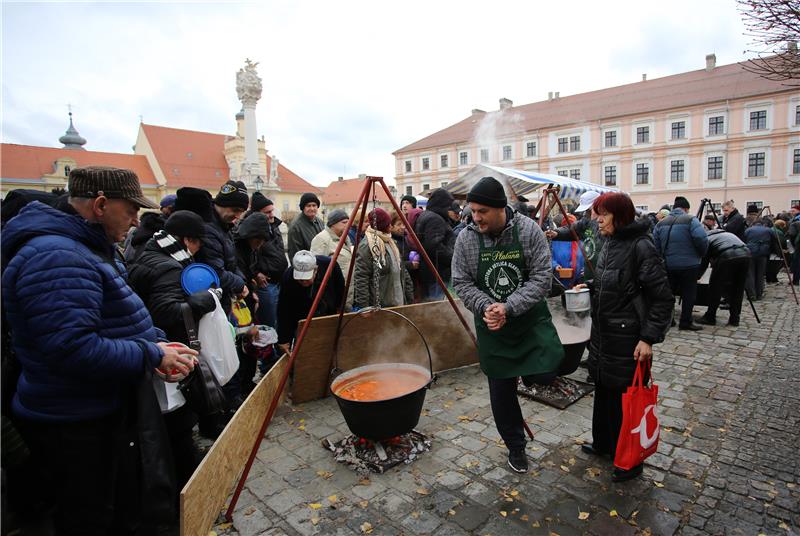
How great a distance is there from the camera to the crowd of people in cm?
193

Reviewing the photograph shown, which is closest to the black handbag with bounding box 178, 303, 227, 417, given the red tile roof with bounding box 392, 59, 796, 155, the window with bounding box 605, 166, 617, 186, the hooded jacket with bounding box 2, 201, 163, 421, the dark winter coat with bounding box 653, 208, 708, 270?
the hooded jacket with bounding box 2, 201, 163, 421

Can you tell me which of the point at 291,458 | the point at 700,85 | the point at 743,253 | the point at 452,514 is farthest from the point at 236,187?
the point at 700,85

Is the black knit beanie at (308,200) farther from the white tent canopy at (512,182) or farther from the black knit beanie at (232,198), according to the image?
the white tent canopy at (512,182)

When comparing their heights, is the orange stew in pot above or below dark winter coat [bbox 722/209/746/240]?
below

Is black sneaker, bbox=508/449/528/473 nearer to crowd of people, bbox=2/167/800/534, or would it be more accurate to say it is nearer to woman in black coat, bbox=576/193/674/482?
crowd of people, bbox=2/167/800/534

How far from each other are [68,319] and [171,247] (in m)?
1.36

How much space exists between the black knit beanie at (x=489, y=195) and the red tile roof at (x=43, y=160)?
173 ft

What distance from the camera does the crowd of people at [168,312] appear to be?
6.34 feet

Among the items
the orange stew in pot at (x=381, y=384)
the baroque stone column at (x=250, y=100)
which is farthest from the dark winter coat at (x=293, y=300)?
A: the baroque stone column at (x=250, y=100)

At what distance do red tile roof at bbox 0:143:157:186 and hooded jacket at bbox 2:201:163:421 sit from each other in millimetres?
52770

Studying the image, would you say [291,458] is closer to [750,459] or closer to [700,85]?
[750,459]

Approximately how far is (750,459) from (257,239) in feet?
16.4

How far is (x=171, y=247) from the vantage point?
3.14 meters

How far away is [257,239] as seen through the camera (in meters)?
5.04
